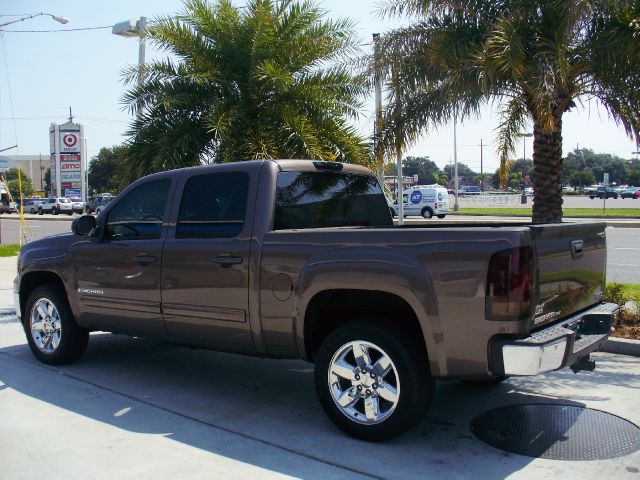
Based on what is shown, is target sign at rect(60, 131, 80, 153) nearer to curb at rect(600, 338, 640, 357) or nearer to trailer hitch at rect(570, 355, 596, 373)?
curb at rect(600, 338, 640, 357)

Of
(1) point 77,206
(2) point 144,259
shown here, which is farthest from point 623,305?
(1) point 77,206

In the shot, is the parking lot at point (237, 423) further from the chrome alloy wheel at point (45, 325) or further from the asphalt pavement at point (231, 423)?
the chrome alloy wheel at point (45, 325)

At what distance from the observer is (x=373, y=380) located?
177 inches

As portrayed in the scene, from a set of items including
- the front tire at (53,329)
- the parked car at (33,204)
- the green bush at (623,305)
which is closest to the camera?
the front tire at (53,329)

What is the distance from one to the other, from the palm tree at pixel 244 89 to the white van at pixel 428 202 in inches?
1038

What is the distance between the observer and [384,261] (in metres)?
4.39

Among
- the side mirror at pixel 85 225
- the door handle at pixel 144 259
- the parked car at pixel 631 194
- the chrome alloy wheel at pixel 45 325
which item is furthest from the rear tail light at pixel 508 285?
the parked car at pixel 631 194

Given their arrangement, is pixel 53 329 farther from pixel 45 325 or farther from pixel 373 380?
pixel 373 380

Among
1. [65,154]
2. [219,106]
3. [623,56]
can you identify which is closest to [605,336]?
[623,56]

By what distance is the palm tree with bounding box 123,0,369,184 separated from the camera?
31.5 ft

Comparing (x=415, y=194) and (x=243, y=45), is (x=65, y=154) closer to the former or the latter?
(x=415, y=194)

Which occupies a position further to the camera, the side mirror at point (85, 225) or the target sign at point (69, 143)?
the target sign at point (69, 143)

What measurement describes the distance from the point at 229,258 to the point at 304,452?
156cm

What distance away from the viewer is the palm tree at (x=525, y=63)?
816 cm
